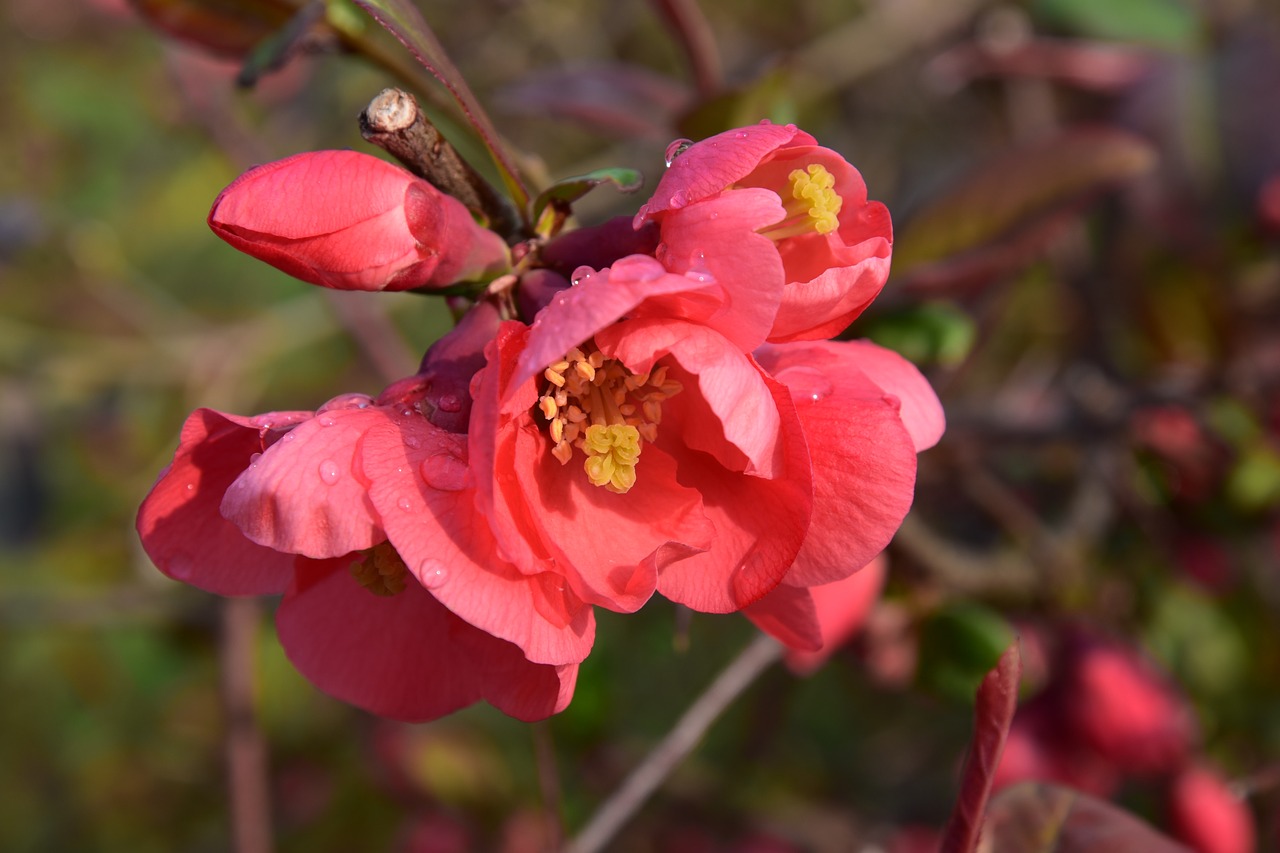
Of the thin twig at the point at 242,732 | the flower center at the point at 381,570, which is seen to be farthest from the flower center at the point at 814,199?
the thin twig at the point at 242,732

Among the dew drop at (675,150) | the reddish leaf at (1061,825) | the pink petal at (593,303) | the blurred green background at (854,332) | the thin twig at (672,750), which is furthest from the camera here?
the blurred green background at (854,332)

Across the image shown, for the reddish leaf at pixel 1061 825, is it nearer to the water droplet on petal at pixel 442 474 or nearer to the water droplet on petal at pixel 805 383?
the water droplet on petal at pixel 805 383

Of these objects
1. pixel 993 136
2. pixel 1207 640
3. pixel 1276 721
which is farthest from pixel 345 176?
pixel 993 136

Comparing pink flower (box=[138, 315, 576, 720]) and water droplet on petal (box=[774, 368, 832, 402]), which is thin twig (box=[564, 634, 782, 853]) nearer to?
pink flower (box=[138, 315, 576, 720])

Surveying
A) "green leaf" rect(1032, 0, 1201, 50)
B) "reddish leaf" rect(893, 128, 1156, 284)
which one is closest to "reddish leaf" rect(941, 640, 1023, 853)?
"reddish leaf" rect(893, 128, 1156, 284)

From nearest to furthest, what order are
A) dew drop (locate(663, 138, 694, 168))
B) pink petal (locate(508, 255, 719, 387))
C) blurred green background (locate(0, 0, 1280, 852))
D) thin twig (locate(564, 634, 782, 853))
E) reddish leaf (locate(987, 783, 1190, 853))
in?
pink petal (locate(508, 255, 719, 387)) → dew drop (locate(663, 138, 694, 168)) → reddish leaf (locate(987, 783, 1190, 853)) → thin twig (locate(564, 634, 782, 853)) → blurred green background (locate(0, 0, 1280, 852))

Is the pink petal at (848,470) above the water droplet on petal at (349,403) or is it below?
below

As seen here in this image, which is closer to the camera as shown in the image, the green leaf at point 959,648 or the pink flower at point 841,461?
the pink flower at point 841,461
